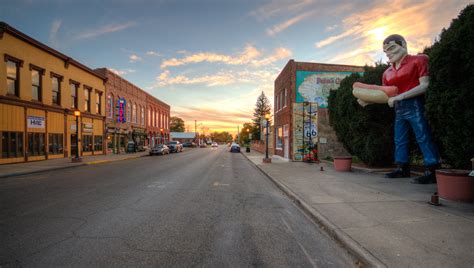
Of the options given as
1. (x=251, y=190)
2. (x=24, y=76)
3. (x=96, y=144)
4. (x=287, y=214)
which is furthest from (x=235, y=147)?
(x=287, y=214)

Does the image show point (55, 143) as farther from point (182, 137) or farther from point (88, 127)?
point (182, 137)

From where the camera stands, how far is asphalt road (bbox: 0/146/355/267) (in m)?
3.75

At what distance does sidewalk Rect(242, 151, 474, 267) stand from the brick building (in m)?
13.0

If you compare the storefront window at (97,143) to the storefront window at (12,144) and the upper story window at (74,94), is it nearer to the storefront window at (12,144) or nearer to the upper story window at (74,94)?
the upper story window at (74,94)

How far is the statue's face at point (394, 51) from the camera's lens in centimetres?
982

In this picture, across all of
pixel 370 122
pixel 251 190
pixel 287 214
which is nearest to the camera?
pixel 287 214

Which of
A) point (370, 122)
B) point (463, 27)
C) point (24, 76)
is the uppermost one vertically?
point (24, 76)

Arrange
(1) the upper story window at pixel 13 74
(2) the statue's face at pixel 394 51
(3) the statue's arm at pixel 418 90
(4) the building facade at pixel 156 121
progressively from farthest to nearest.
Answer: (4) the building facade at pixel 156 121 < (1) the upper story window at pixel 13 74 < (2) the statue's face at pixel 394 51 < (3) the statue's arm at pixel 418 90

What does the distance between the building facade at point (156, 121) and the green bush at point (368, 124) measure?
3891 cm

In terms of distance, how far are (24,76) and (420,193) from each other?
24928 millimetres

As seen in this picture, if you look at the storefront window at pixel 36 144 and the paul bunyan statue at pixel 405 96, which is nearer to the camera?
the paul bunyan statue at pixel 405 96

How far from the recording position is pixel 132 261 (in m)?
3.64

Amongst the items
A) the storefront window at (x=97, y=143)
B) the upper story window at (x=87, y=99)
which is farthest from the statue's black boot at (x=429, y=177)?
the storefront window at (x=97, y=143)

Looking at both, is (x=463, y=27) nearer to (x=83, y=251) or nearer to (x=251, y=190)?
(x=251, y=190)
